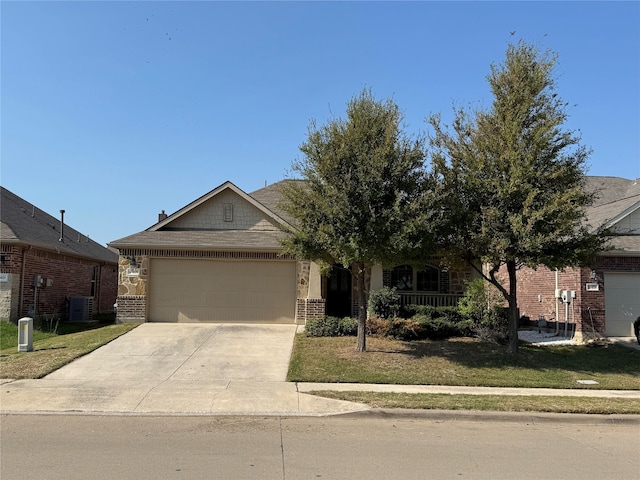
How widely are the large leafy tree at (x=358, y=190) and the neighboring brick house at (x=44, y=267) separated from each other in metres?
9.90

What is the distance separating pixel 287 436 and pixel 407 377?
173 inches

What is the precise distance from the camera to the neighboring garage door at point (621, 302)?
→ 15586mm

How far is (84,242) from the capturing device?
24484 mm

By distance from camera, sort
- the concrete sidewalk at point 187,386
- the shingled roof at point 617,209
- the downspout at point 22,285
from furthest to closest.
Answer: the downspout at point 22,285 < the shingled roof at point 617,209 < the concrete sidewalk at point 187,386

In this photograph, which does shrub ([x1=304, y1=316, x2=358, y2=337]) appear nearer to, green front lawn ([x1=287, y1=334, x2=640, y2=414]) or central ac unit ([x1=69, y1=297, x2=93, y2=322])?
green front lawn ([x1=287, y1=334, x2=640, y2=414])

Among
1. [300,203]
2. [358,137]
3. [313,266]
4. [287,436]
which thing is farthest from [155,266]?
[287,436]

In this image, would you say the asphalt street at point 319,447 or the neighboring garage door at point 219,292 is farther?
the neighboring garage door at point 219,292

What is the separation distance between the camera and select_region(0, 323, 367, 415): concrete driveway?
26.1ft

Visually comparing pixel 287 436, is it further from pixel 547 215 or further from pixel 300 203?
pixel 547 215

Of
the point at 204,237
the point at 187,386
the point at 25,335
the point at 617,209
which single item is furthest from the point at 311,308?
the point at 617,209

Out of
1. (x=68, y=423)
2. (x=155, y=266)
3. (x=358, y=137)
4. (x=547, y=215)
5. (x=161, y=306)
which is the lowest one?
(x=68, y=423)

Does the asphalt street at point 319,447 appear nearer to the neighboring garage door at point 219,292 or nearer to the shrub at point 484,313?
the shrub at point 484,313

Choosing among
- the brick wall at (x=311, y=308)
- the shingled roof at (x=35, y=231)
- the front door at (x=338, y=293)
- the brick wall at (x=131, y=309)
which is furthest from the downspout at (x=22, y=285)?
the front door at (x=338, y=293)

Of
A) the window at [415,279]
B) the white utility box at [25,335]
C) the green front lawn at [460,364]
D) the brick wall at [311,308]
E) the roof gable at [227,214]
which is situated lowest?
the green front lawn at [460,364]
